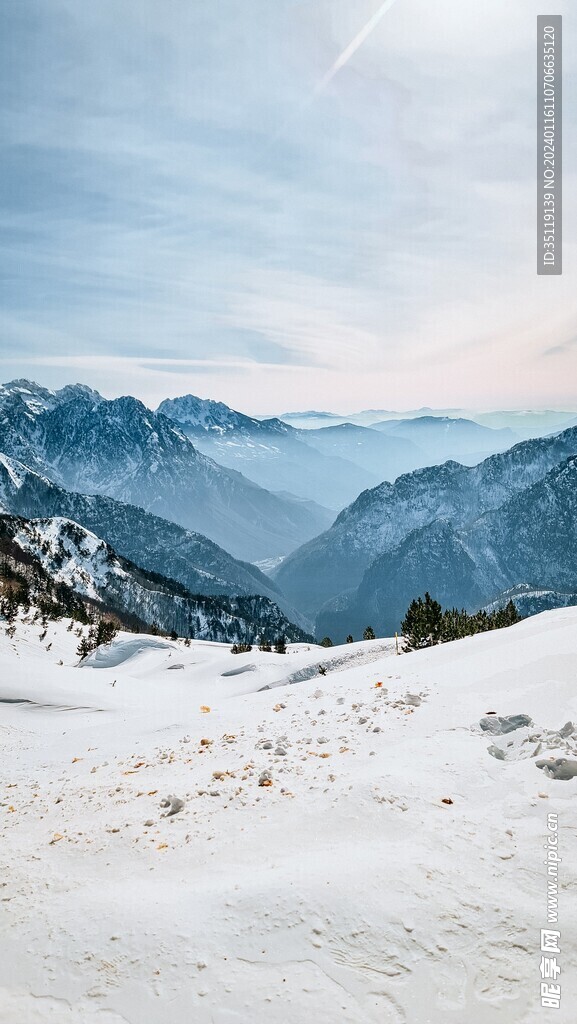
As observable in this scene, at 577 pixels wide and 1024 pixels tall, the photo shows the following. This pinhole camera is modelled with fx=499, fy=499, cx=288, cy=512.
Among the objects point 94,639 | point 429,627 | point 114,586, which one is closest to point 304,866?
point 429,627

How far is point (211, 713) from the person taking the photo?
15.7 metres

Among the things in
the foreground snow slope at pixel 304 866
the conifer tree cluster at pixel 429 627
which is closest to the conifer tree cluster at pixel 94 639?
the conifer tree cluster at pixel 429 627

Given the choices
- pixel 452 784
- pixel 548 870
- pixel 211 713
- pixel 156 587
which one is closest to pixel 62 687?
pixel 211 713

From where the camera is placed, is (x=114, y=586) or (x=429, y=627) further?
(x=114, y=586)

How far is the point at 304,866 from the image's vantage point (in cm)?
657

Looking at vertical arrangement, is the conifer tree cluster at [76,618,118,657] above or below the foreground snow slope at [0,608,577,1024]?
below

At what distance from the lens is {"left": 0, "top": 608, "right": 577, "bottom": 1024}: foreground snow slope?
4.95 m

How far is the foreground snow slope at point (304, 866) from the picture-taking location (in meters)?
4.95

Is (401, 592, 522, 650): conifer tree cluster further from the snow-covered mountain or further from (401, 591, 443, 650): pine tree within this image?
the snow-covered mountain

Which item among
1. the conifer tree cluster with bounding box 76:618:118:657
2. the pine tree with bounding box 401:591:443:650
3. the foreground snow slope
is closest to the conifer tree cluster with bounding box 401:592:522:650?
the pine tree with bounding box 401:591:443:650

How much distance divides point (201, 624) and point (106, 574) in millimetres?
38115

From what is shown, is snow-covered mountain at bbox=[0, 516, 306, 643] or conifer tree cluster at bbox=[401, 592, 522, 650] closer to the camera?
conifer tree cluster at bbox=[401, 592, 522, 650]

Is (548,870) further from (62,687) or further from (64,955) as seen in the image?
(62,687)

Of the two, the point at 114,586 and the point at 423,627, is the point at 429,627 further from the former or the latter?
the point at 114,586
